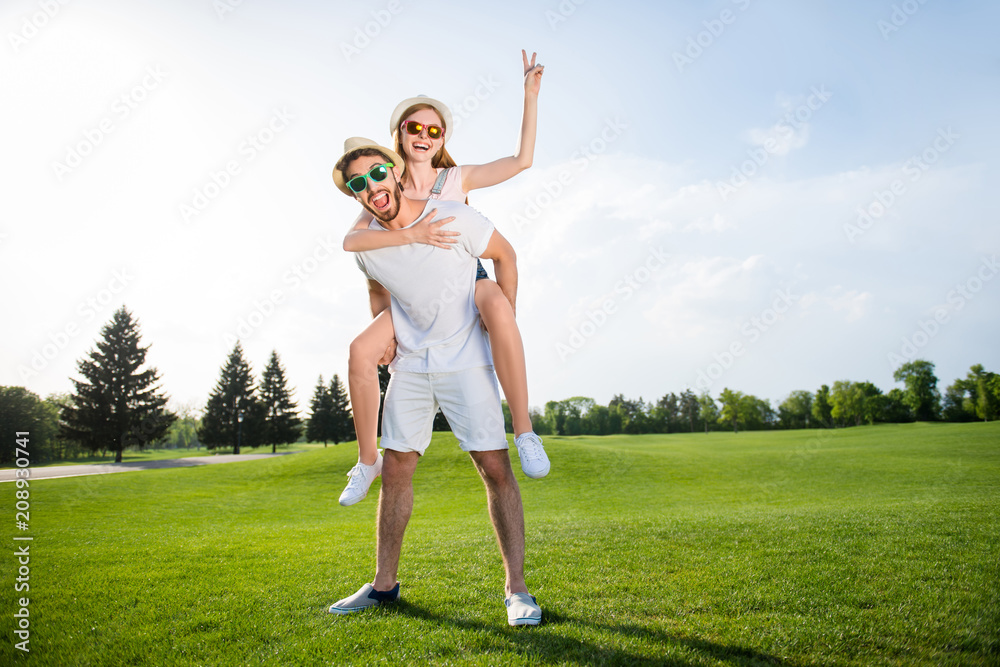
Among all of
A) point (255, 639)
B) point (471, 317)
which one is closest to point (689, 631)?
point (471, 317)

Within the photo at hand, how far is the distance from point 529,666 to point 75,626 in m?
2.62

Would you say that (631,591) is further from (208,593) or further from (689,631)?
(208,593)

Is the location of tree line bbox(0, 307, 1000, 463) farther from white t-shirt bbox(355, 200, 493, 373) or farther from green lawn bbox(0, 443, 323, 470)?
white t-shirt bbox(355, 200, 493, 373)

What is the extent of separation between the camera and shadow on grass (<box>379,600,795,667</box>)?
2.34 metres

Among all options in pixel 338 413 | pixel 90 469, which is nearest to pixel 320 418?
pixel 338 413

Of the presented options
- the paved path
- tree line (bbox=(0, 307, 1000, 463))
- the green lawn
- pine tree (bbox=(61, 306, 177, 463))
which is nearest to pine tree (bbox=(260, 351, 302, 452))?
tree line (bbox=(0, 307, 1000, 463))

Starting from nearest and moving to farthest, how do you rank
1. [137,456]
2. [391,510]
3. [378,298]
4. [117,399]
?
[391,510] < [378,298] < [117,399] < [137,456]

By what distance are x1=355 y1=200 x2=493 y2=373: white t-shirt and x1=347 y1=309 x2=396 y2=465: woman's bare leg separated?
3.6 inches

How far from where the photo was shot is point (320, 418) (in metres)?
51.9

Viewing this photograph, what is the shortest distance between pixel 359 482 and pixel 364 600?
72 cm

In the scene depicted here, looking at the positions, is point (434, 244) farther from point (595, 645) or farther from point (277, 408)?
point (277, 408)

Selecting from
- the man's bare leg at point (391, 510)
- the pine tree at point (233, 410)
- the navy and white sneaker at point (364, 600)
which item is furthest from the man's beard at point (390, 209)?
the pine tree at point (233, 410)

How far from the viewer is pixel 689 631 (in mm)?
2703

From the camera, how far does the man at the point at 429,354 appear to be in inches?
117
